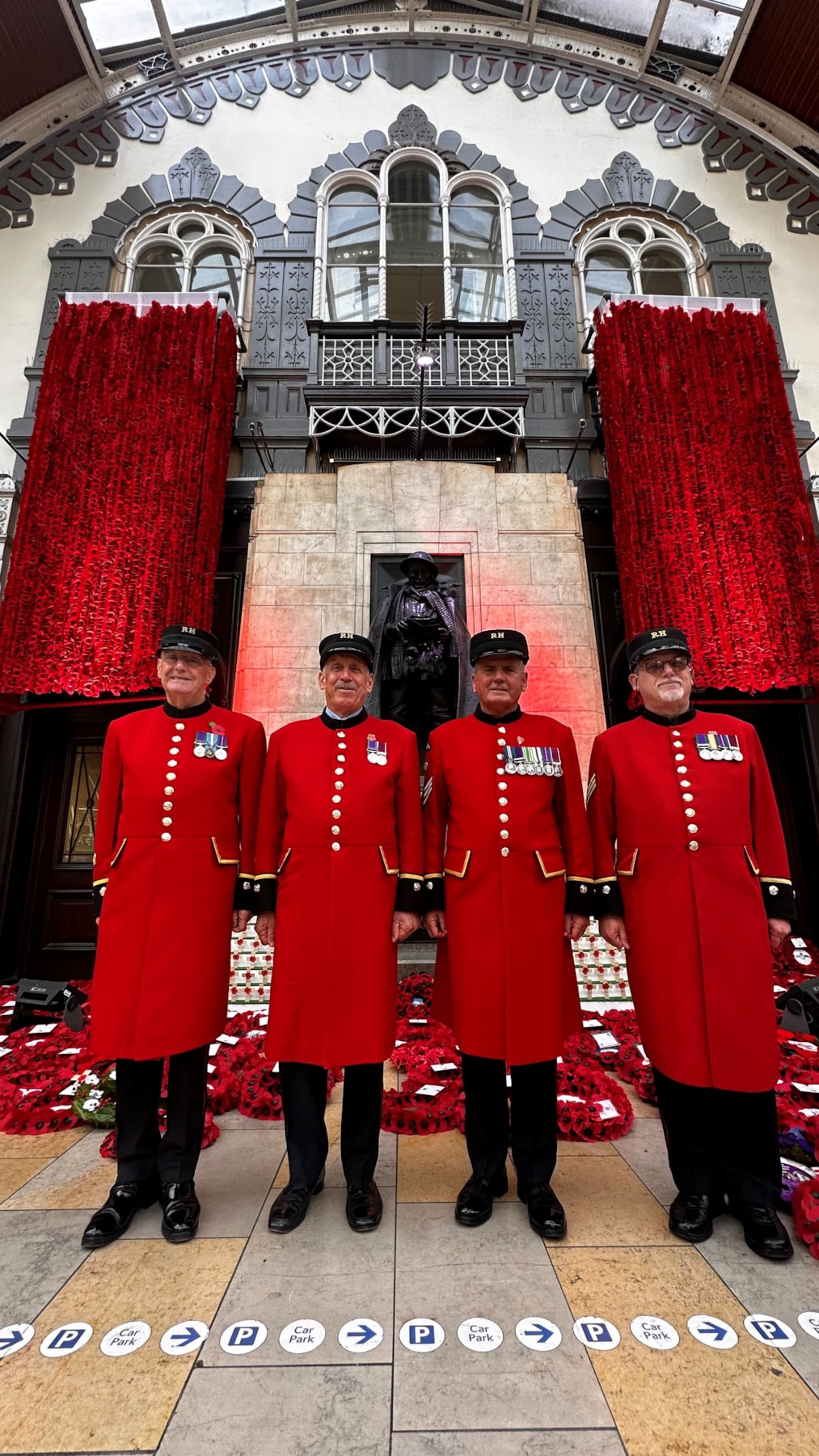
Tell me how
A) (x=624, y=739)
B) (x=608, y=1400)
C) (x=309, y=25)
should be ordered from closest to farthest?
(x=608, y=1400)
(x=624, y=739)
(x=309, y=25)

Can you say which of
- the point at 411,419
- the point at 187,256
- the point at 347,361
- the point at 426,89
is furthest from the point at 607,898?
the point at 426,89

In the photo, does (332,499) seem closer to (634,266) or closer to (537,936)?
(634,266)

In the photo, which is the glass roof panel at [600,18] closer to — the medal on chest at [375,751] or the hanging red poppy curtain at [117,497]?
the hanging red poppy curtain at [117,497]

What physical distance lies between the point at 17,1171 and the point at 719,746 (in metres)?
2.93

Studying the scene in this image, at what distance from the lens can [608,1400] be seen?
4.36 feet

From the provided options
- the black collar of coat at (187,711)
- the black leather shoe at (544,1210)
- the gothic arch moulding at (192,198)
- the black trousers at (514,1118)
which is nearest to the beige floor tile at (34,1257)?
the black trousers at (514,1118)

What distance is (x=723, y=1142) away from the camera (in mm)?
2029

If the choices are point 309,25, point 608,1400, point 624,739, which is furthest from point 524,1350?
point 309,25

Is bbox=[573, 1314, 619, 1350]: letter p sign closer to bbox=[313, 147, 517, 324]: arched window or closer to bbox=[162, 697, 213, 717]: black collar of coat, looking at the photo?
bbox=[162, 697, 213, 717]: black collar of coat

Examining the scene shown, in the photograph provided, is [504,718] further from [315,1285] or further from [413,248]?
[413,248]

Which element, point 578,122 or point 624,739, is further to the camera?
point 578,122

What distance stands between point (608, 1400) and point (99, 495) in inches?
240

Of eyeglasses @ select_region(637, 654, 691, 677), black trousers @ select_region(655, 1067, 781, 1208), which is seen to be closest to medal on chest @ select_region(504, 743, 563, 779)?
eyeglasses @ select_region(637, 654, 691, 677)

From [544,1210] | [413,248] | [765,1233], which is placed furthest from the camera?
[413,248]
